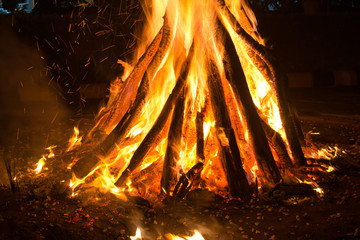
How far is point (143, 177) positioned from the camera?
12.2ft

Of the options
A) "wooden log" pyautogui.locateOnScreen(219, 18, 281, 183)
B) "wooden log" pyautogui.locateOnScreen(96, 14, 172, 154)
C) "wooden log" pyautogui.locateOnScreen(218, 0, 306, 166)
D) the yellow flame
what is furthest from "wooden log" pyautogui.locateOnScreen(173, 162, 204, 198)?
the yellow flame

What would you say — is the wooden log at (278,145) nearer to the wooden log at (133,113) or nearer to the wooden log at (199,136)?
the wooden log at (199,136)

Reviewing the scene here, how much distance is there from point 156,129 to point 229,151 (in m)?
0.78

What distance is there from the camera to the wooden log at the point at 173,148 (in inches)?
142

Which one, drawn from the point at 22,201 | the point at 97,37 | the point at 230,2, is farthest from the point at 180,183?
the point at 97,37

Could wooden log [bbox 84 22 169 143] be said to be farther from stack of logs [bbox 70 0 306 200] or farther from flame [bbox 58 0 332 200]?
flame [bbox 58 0 332 200]

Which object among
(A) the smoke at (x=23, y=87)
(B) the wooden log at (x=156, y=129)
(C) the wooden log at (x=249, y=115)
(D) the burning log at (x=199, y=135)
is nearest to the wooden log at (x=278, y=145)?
(C) the wooden log at (x=249, y=115)

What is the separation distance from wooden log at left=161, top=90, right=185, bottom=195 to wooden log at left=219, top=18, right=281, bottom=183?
0.58 meters

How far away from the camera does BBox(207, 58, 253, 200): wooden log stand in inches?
137

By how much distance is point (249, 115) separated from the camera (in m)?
3.71

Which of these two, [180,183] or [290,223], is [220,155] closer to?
[180,183]

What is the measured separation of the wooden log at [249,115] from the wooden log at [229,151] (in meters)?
0.19

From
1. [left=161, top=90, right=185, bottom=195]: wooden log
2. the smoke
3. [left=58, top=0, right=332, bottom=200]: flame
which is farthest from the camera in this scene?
the smoke

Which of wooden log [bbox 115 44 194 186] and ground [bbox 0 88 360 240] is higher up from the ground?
wooden log [bbox 115 44 194 186]
